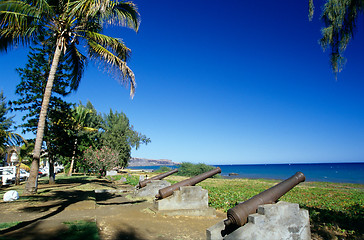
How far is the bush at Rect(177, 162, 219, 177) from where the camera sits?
38469mm

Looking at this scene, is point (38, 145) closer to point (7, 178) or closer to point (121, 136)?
point (7, 178)

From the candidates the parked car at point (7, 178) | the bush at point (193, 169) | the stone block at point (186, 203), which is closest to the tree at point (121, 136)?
the bush at point (193, 169)

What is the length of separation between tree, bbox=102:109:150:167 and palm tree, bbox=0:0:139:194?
2379cm

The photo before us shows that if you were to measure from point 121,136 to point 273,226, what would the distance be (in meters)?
33.8

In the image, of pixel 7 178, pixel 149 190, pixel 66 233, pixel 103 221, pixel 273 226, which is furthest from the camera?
pixel 7 178

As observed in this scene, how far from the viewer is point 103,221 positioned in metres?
6.48

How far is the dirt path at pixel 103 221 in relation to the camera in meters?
5.17

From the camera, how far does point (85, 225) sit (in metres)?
5.58

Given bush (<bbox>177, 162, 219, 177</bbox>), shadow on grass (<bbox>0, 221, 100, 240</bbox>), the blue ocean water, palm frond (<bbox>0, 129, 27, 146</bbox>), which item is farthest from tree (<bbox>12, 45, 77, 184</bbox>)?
the blue ocean water

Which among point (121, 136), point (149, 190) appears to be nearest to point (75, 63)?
point (149, 190)

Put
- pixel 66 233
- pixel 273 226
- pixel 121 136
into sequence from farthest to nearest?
pixel 121 136 → pixel 66 233 → pixel 273 226

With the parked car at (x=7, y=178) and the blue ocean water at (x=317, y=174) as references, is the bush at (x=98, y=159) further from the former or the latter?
the blue ocean water at (x=317, y=174)

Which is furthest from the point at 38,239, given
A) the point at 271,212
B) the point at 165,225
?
the point at 271,212

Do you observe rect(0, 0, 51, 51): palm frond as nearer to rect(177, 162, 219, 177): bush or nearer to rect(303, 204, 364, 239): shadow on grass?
rect(303, 204, 364, 239): shadow on grass
